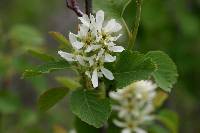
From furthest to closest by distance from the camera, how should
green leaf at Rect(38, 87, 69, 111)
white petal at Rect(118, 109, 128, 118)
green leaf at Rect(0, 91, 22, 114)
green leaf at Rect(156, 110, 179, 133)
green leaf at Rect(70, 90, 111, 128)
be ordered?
green leaf at Rect(0, 91, 22, 114) → green leaf at Rect(156, 110, 179, 133) → white petal at Rect(118, 109, 128, 118) → green leaf at Rect(38, 87, 69, 111) → green leaf at Rect(70, 90, 111, 128)

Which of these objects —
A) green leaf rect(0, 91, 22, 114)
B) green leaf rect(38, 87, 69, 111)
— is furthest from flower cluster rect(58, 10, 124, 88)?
green leaf rect(0, 91, 22, 114)

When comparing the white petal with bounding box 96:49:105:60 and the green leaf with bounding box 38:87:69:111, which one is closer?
the white petal with bounding box 96:49:105:60

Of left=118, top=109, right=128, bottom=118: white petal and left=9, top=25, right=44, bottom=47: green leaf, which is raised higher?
left=9, top=25, right=44, bottom=47: green leaf

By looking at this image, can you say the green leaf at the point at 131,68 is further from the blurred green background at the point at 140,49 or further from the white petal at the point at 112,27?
the blurred green background at the point at 140,49

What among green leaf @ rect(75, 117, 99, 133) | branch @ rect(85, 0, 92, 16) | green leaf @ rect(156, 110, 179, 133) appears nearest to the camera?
branch @ rect(85, 0, 92, 16)

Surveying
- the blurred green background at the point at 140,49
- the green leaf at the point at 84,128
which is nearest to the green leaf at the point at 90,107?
the green leaf at the point at 84,128

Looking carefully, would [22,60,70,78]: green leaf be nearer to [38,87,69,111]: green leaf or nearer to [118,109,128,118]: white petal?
[38,87,69,111]: green leaf

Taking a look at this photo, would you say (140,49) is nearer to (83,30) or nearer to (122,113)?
(122,113)
